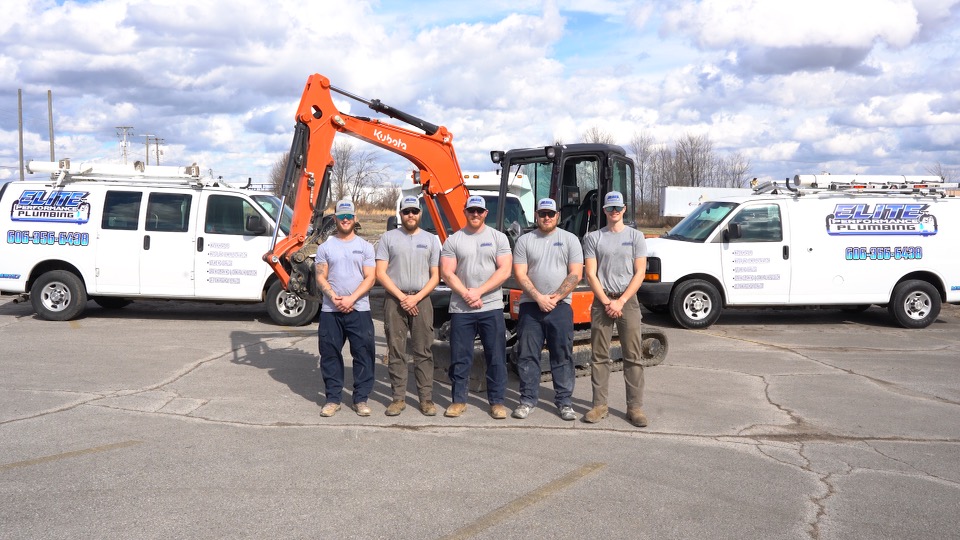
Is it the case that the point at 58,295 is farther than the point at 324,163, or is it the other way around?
the point at 58,295

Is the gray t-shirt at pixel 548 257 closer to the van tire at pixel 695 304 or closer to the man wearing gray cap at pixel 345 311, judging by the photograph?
the man wearing gray cap at pixel 345 311

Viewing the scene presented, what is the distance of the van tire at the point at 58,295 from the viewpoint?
41.2ft

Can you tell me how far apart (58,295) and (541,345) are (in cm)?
885

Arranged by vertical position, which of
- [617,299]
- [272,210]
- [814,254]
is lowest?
[617,299]

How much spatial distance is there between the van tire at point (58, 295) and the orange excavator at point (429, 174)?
424 cm

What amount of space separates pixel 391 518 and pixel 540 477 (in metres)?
1.21

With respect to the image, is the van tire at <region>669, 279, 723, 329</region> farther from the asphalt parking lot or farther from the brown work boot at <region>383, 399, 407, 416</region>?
the brown work boot at <region>383, 399, 407, 416</region>

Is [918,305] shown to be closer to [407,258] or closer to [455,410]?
[455,410]

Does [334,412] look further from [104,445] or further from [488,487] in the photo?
[488,487]

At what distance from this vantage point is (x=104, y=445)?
20.0 feet

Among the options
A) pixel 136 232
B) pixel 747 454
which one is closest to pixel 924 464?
pixel 747 454

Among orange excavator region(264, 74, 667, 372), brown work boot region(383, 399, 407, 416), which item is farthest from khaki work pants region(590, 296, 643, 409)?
orange excavator region(264, 74, 667, 372)

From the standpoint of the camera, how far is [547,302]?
6.97 m

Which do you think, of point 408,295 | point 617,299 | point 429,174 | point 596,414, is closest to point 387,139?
point 429,174
